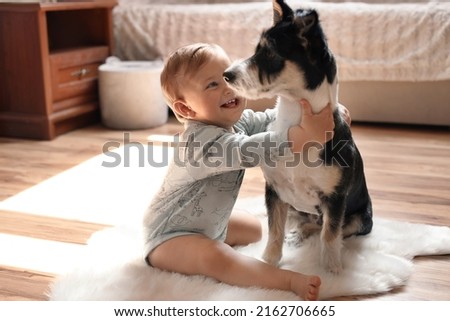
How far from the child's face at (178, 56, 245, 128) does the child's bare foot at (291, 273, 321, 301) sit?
365 mm

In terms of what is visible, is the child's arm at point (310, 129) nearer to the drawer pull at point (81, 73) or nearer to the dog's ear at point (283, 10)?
the dog's ear at point (283, 10)

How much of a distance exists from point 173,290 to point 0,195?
0.89 meters

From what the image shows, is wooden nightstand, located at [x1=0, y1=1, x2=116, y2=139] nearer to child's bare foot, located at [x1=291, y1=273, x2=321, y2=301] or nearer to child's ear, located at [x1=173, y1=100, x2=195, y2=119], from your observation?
child's ear, located at [x1=173, y1=100, x2=195, y2=119]

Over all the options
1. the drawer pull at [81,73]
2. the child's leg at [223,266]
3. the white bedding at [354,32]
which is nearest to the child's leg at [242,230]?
the child's leg at [223,266]

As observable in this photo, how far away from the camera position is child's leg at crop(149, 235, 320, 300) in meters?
1.08

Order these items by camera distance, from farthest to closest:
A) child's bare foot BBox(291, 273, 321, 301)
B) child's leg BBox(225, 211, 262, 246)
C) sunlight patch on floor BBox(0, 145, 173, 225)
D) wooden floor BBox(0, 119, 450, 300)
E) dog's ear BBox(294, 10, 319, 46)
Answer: sunlight patch on floor BBox(0, 145, 173, 225), child's leg BBox(225, 211, 262, 246), wooden floor BBox(0, 119, 450, 300), child's bare foot BBox(291, 273, 321, 301), dog's ear BBox(294, 10, 319, 46)

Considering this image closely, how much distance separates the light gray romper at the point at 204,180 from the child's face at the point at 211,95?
29mm

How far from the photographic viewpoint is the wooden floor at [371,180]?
45.8 inches

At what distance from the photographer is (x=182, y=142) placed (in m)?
1.17

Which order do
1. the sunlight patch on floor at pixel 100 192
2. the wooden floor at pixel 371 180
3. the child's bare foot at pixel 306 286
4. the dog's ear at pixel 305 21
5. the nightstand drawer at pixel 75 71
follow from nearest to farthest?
1. the dog's ear at pixel 305 21
2. the child's bare foot at pixel 306 286
3. the wooden floor at pixel 371 180
4. the sunlight patch on floor at pixel 100 192
5. the nightstand drawer at pixel 75 71

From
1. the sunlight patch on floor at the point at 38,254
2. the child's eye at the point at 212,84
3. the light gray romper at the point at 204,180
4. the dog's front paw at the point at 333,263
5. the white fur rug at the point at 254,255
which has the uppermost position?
the child's eye at the point at 212,84

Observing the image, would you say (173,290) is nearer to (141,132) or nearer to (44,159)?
(44,159)

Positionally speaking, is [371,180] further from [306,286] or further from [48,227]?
[48,227]

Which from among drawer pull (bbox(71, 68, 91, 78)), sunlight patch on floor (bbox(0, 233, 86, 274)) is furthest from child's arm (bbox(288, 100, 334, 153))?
drawer pull (bbox(71, 68, 91, 78))
